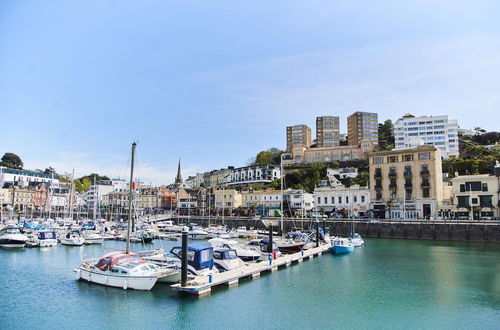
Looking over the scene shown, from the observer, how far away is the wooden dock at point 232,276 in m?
24.9

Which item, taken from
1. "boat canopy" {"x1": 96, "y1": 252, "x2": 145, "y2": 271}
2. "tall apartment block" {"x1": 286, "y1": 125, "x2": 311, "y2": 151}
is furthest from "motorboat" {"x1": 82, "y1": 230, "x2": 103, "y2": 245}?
"tall apartment block" {"x1": 286, "y1": 125, "x2": 311, "y2": 151}

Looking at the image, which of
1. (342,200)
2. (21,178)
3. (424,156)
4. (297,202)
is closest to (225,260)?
(424,156)

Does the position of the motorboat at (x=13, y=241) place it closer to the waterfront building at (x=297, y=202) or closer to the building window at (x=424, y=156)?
the waterfront building at (x=297, y=202)

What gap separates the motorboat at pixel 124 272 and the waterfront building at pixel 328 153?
382 feet

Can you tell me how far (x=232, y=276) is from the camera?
28688mm

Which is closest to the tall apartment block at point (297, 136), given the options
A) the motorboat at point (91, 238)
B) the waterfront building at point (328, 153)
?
the waterfront building at point (328, 153)

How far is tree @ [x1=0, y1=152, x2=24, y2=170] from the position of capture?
175 m

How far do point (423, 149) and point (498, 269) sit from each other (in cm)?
4578

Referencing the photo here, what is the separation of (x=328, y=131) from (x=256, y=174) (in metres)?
47.9

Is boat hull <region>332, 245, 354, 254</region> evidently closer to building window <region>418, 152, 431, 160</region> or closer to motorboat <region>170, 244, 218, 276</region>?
motorboat <region>170, 244, 218, 276</region>

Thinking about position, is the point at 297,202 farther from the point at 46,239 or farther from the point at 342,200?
the point at 46,239

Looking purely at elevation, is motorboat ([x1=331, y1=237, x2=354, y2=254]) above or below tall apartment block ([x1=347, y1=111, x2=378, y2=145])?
below

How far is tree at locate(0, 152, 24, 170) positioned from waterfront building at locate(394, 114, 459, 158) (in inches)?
6469

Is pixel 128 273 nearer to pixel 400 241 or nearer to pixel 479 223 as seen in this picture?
pixel 400 241
